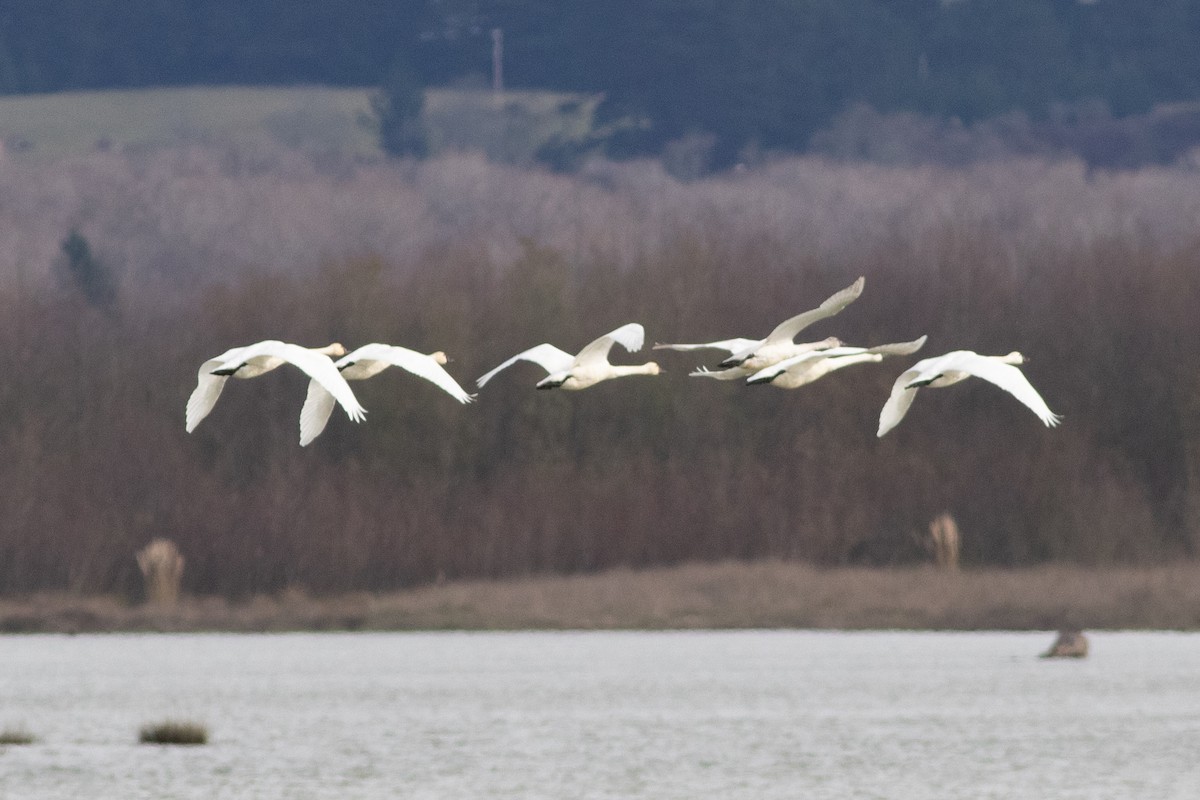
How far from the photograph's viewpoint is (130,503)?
66.4 meters

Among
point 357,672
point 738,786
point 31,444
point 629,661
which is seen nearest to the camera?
point 738,786

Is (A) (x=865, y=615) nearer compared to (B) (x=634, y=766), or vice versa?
(B) (x=634, y=766)

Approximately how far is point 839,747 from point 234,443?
30492 millimetres

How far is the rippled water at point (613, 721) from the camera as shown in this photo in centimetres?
3812

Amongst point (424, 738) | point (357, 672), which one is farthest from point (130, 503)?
point (424, 738)

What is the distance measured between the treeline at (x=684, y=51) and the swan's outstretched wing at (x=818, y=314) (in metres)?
91.7

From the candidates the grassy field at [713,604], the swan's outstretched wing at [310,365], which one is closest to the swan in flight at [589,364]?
Result: the swan's outstretched wing at [310,365]

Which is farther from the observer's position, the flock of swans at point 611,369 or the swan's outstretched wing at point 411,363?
the flock of swans at point 611,369

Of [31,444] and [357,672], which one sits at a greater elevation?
[31,444]

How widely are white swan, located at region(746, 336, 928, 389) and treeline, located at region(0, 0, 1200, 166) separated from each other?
92.1 metres

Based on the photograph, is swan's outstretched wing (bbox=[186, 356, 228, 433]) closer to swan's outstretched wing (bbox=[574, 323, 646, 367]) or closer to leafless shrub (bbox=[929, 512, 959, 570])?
swan's outstretched wing (bbox=[574, 323, 646, 367])

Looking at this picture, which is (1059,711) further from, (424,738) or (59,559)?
(59,559)

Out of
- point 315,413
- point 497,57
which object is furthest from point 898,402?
point 497,57

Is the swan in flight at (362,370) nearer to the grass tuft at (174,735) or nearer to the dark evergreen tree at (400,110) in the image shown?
the grass tuft at (174,735)
